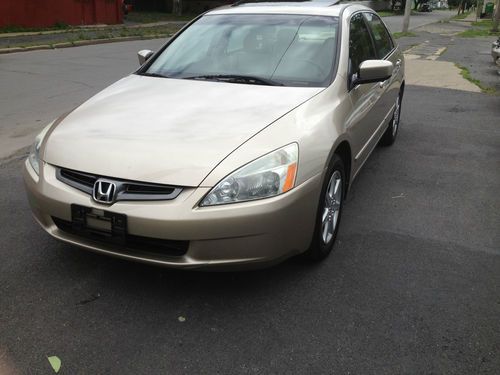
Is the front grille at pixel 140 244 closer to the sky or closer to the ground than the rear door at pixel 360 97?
closer to the ground

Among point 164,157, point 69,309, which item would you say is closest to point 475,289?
point 164,157

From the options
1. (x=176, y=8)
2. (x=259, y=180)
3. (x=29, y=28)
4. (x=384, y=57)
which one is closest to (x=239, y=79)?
(x=259, y=180)

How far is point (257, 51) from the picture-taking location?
3.88 m

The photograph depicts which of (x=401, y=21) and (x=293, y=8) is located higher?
(x=293, y=8)

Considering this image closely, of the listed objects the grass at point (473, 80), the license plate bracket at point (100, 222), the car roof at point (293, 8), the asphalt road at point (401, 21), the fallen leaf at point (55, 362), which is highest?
the car roof at point (293, 8)

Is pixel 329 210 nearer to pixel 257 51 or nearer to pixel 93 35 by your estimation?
pixel 257 51

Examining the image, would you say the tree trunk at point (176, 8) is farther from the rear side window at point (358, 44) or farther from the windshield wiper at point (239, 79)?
the windshield wiper at point (239, 79)

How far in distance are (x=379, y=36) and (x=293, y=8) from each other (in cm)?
139

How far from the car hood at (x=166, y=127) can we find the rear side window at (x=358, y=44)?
718mm

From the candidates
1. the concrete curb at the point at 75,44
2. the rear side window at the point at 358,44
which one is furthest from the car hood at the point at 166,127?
the concrete curb at the point at 75,44

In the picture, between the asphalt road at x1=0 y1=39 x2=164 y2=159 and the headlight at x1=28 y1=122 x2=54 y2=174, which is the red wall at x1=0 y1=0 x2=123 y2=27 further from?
the headlight at x1=28 y1=122 x2=54 y2=174

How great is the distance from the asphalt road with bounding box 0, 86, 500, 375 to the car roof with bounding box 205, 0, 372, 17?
1.66 meters

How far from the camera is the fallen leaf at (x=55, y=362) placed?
7.78ft

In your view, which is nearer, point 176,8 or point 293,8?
point 293,8
